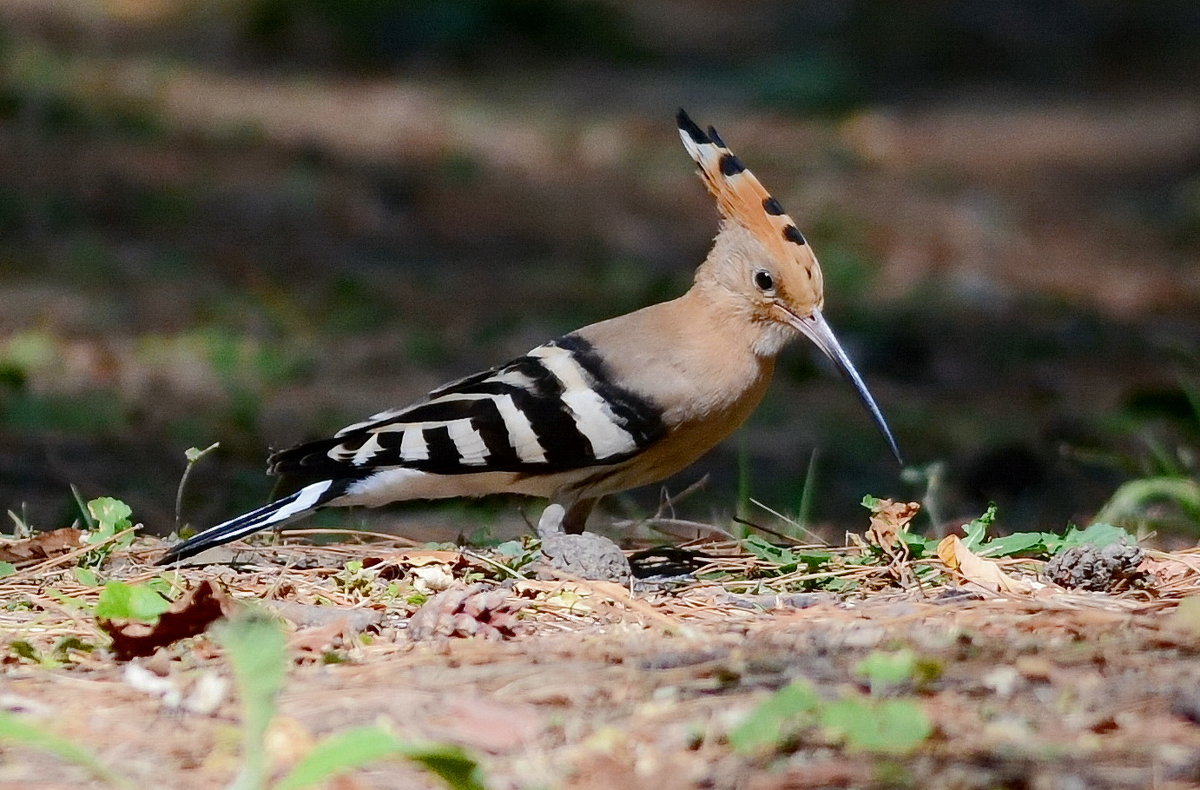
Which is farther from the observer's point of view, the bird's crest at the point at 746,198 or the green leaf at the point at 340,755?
the bird's crest at the point at 746,198

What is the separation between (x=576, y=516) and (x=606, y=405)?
1.08ft

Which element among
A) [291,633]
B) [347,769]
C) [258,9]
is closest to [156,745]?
[347,769]

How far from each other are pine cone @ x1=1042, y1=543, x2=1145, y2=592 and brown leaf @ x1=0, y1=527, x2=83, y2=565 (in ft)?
5.84

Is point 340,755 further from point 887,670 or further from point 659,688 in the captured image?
point 887,670

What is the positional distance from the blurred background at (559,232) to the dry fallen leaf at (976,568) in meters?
0.61

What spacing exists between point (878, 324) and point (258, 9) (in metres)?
6.03

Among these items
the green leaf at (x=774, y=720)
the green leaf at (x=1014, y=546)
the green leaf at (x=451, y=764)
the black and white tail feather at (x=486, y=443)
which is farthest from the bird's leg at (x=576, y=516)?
the green leaf at (x=451, y=764)

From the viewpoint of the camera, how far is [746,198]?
12.0ft

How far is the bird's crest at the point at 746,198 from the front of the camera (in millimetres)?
3637

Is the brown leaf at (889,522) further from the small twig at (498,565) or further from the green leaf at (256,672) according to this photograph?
the green leaf at (256,672)

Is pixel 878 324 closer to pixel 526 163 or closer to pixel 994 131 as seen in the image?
pixel 526 163

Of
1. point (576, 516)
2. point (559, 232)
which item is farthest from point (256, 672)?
point (559, 232)

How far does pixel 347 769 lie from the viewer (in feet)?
6.50

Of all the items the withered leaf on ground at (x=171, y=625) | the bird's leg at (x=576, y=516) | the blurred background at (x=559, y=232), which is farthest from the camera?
the blurred background at (x=559, y=232)
